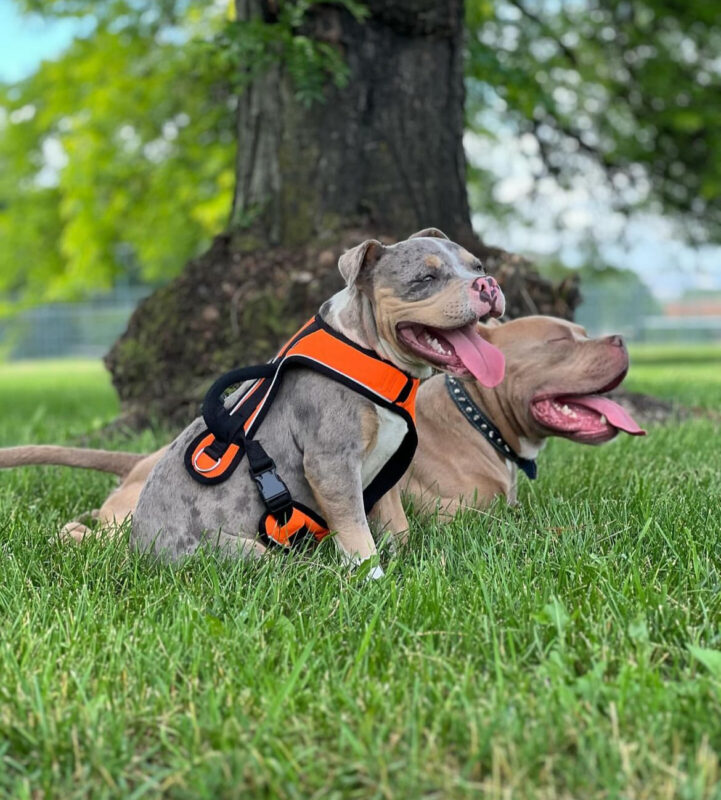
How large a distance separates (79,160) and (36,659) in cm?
1219

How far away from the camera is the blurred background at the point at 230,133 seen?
11.9 m

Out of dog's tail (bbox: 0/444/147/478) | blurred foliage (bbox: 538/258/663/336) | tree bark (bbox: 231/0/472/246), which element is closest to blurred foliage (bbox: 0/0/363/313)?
tree bark (bbox: 231/0/472/246)

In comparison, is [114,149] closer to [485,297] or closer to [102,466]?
[102,466]

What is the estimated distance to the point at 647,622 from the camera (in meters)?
2.54

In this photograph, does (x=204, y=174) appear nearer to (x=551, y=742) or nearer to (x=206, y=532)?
(x=206, y=532)

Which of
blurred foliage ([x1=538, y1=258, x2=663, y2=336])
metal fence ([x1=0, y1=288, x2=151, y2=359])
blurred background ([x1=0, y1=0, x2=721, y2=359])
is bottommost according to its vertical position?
metal fence ([x1=0, y1=288, x2=151, y2=359])

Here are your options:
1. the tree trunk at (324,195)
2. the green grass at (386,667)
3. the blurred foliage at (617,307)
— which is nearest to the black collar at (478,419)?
the green grass at (386,667)

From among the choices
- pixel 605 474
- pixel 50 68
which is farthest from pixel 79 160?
pixel 605 474

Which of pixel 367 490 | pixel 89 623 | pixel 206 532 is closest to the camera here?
pixel 89 623

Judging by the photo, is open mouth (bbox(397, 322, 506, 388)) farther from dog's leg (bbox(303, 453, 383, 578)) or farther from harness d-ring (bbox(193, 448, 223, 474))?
harness d-ring (bbox(193, 448, 223, 474))

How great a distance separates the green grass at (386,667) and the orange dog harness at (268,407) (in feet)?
0.64

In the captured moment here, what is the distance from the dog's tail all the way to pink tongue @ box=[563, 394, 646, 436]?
6.45 ft

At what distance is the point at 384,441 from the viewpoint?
336 centimetres

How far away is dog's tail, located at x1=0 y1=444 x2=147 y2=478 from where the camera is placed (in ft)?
12.6
